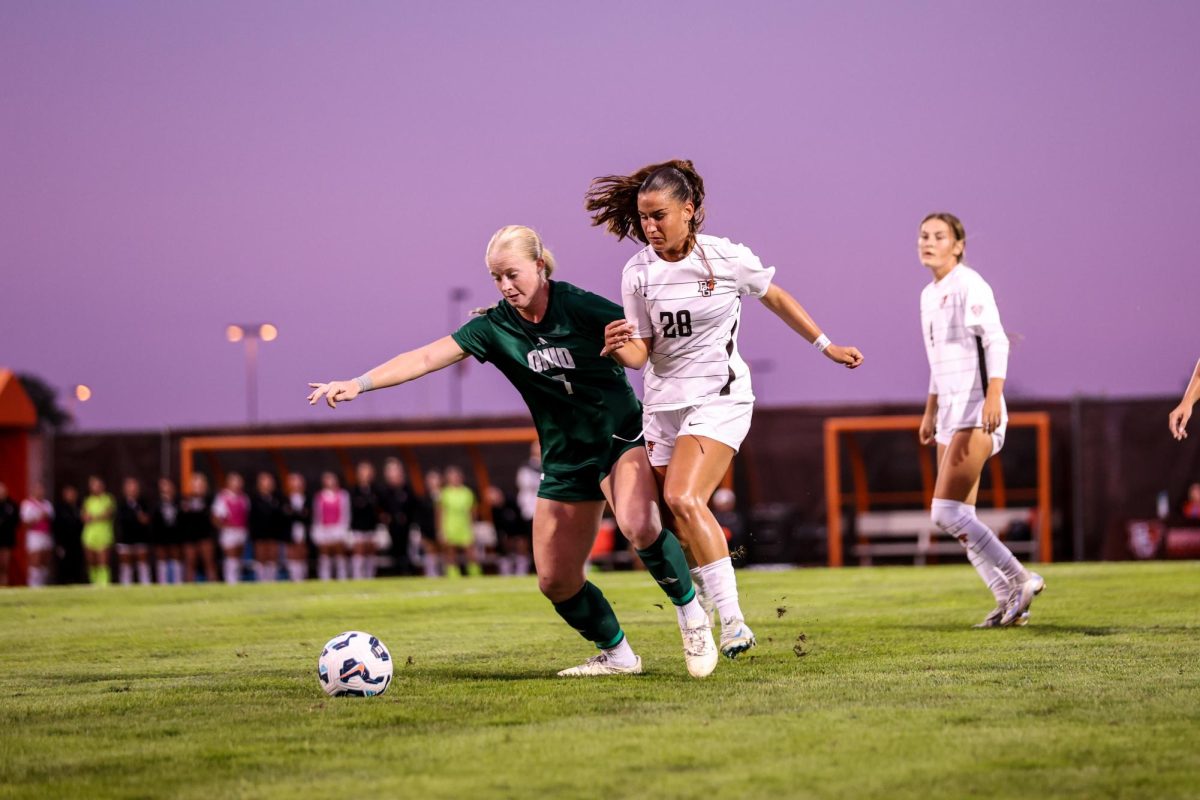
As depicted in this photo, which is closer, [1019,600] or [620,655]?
[620,655]

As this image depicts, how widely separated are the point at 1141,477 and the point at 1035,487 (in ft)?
5.62

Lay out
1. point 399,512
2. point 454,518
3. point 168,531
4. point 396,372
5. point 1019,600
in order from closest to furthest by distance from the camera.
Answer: point 396,372 < point 1019,600 < point 454,518 < point 399,512 < point 168,531

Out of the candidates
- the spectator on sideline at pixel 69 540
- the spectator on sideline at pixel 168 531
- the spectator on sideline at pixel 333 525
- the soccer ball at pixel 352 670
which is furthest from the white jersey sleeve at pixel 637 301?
the spectator on sideline at pixel 69 540

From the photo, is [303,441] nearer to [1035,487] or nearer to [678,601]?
[1035,487]

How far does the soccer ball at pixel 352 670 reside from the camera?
6668 millimetres

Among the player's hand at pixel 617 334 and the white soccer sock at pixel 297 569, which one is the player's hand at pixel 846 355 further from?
the white soccer sock at pixel 297 569

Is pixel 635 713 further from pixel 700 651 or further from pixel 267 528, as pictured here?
pixel 267 528

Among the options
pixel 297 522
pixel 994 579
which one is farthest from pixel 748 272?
pixel 297 522

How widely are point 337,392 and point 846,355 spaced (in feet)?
8.57

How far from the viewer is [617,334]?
665 centimetres

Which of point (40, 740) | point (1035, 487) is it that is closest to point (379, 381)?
point (40, 740)

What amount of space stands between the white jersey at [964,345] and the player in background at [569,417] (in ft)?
10.4

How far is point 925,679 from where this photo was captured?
675 centimetres

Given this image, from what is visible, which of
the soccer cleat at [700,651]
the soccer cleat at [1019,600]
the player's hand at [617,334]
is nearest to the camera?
the player's hand at [617,334]
